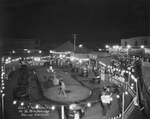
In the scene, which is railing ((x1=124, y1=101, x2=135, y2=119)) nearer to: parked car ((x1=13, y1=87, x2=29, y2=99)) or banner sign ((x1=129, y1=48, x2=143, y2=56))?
parked car ((x1=13, y1=87, x2=29, y2=99))

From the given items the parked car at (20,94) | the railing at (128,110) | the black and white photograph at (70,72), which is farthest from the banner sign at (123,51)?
the parked car at (20,94)

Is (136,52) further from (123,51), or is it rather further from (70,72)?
(70,72)

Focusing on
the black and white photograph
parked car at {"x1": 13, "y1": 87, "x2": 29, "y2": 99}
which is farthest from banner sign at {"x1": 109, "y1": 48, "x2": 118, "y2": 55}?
parked car at {"x1": 13, "y1": 87, "x2": 29, "y2": 99}

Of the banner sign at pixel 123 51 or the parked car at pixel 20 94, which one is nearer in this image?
the parked car at pixel 20 94

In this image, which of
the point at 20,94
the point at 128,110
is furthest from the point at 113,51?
the point at 20,94

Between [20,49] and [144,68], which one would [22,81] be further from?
[20,49]

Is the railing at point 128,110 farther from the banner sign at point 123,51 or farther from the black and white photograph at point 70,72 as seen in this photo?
the banner sign at point 123,51

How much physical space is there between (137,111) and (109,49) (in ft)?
74.6

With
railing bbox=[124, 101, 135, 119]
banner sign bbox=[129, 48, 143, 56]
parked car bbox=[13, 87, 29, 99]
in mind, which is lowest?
railing bbox=[124, 101, 135, 119]

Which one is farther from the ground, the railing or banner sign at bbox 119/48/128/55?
banner sign at bbox 119/48/128/55

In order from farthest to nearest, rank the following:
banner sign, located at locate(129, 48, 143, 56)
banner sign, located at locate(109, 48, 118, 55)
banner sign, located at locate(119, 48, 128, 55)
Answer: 1. banner sign, located at locate(109, 48, 118, 55)
2. banner sign, located at locate(119, 48, 128, 55)
3. banner sign, located at locate(129, 48, 143, 56)

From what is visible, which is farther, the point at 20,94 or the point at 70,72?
the point at 70,72

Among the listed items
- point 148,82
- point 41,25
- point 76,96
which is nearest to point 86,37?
point 41,25

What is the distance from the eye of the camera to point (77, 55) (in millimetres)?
17781
